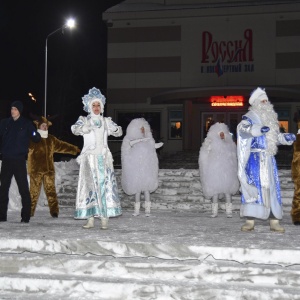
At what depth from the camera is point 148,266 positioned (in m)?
5.05

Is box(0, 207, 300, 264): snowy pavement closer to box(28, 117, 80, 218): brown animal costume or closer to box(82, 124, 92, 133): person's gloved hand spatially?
box(28, 117, 80, 218): brown animal costume

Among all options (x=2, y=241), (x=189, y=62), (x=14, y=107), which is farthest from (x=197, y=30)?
(x=2, y=241)

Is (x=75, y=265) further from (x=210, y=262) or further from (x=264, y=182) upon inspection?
(x=264, y=182)

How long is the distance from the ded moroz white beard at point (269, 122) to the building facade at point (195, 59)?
657 inches

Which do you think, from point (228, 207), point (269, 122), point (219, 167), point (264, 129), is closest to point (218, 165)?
point (219, 167)

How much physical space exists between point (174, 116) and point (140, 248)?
70.0 ft

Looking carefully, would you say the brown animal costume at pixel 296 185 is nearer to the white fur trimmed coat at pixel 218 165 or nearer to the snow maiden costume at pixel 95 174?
the white fur trimmed coat at pixel 218 165

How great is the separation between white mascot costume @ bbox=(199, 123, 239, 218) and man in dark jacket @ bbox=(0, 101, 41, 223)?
126 inches

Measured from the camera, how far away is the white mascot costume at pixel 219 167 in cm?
883

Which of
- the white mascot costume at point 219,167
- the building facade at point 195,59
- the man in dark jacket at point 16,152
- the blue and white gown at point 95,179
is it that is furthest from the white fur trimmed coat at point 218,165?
the building facade at point 195,59

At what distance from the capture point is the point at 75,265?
518 cm

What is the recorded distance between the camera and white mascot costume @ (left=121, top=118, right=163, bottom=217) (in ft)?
30.0

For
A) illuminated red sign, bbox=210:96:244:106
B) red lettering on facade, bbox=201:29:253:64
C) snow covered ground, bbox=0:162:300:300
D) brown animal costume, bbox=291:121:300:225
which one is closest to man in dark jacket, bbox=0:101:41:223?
snow covered ground, bbox=0:162:300:300

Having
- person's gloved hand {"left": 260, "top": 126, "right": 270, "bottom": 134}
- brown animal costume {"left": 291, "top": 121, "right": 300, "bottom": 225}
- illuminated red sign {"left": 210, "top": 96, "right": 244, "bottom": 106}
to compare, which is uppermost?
illuminated red sign {"left": 210, "top": 96, "right": 244, "bottom": 106}
